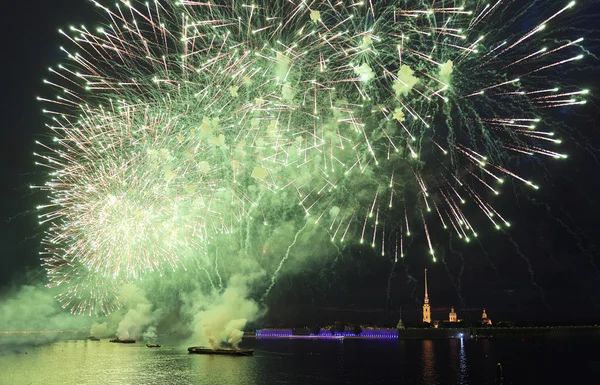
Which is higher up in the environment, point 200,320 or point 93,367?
point 200,320

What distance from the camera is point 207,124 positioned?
24.4m

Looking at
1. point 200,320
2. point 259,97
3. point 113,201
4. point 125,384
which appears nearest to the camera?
point 259,97

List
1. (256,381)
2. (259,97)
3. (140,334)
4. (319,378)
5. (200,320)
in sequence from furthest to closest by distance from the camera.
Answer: (140,334), (200,320), (319,378), (256,381), (259,97)

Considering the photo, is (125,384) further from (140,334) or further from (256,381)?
(140,334)

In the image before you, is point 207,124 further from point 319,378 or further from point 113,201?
point 319,378

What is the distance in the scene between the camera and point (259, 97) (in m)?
24.2

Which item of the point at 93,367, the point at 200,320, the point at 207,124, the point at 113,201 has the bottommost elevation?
A: the point at 93,367

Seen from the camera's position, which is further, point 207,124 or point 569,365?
point 569,365

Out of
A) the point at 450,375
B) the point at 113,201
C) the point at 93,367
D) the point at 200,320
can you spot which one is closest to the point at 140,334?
the point at 200,320

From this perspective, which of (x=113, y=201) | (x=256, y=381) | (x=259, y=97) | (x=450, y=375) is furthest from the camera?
(x=450, y=375)

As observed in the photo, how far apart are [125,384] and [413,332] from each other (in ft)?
534

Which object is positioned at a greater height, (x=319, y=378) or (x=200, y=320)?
(x=200, y=320)

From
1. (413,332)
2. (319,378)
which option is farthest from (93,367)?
(413,332)

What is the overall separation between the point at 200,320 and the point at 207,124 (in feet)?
213
